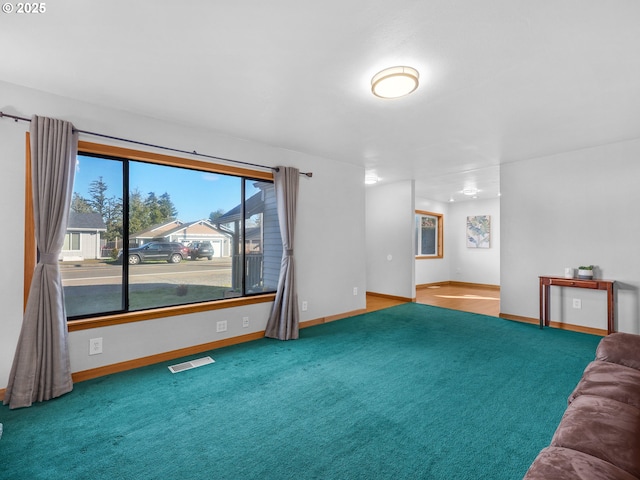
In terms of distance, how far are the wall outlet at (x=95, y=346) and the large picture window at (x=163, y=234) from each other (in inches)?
9.1

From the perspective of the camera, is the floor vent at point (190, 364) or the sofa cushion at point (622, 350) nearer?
the sofa cushion at point (622, 350)

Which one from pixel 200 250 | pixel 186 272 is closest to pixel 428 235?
pixel 200 250

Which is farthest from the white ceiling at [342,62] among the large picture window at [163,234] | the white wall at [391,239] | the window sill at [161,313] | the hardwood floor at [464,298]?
the hardwood floor at [464,298]

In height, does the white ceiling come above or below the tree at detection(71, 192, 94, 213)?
above

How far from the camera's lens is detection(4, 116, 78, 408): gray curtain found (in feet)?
8.02

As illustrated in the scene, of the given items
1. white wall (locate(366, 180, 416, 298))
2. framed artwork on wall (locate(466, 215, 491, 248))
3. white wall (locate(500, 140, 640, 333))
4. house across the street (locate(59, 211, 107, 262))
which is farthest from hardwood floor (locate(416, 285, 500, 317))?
house across the street (locate(59, 211, 107, 262))

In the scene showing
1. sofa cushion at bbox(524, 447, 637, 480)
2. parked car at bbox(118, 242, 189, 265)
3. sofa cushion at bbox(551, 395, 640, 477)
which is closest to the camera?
sofa cushion at bbox(524, 447, 637, 480)

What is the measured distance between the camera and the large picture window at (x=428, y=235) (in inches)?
336

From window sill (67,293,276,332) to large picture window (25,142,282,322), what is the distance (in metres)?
0.08

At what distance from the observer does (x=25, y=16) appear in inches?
71.8

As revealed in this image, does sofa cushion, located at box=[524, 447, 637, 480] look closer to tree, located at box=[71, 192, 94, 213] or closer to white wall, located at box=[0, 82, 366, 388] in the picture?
white wall, located at box=[0, 82, 366, 388]

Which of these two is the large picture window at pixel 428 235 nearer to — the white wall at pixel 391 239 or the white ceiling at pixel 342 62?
the white wall at pixel 391 239

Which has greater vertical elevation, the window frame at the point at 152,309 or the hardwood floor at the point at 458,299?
the window frame at the point at 152,309

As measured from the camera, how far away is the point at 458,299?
22.6 ft
